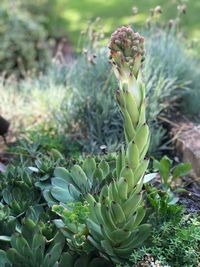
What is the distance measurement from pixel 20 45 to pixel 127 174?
5861mm

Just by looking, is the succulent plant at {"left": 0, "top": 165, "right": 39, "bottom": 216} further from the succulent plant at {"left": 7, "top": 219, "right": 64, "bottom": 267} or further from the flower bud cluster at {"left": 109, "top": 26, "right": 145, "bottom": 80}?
the flower bud cluster at {"left": 109, "top": 26, "right": 145, "bottom": 80}

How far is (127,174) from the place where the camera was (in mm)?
2408

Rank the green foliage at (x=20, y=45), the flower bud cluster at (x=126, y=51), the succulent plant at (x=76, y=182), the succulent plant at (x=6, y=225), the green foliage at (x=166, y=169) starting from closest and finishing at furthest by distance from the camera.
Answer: the flower bud cluster at (x=126, y=51)
the succulent plant at (x=6, y=225)
the succulent plant at (x=76, y=182)
the green foliage at (x=166, y=169)
the green foliage at (x=20, y=45)

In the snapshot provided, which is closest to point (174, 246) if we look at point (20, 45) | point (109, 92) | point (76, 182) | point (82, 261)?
point (82, 261)

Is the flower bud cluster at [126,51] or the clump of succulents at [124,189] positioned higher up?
the flower bud cluster at [126,51]

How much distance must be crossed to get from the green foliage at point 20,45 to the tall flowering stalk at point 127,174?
5427 millimetres

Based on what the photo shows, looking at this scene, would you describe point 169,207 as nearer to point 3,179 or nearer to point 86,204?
point 86,204

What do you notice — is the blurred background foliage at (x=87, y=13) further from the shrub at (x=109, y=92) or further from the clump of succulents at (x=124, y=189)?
the clump of succulents at (x=124, y=189)

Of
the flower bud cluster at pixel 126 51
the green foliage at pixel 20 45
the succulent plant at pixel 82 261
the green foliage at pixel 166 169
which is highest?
the flower bud cluster at pixel 126 51

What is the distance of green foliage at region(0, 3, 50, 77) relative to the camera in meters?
7.82

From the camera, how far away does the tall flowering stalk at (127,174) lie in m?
2.32

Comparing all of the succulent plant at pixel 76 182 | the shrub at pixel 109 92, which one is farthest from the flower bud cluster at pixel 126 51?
the shrub at pixel 109 92

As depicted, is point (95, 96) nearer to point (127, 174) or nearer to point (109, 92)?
point (109, 92)

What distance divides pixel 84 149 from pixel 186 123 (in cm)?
92
